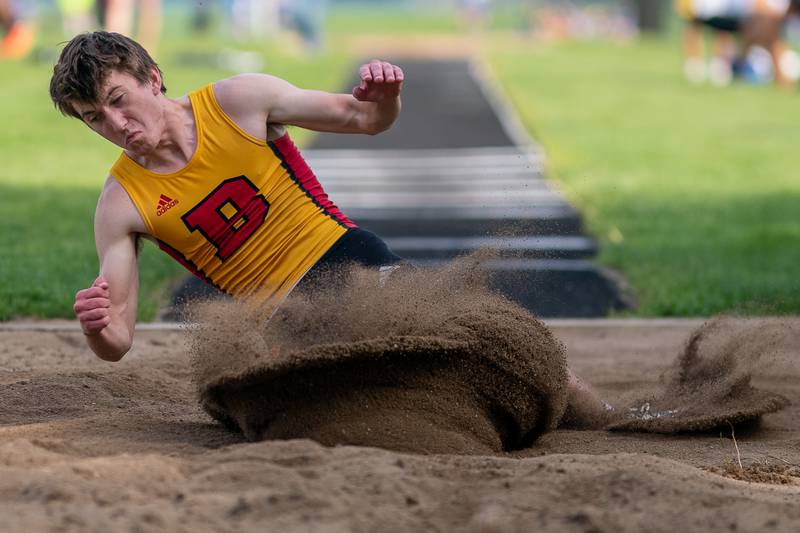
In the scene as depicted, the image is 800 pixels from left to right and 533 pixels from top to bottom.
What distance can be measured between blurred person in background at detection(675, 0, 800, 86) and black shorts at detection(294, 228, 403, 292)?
18.1 meters

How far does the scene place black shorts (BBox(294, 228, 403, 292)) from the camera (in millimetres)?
4648

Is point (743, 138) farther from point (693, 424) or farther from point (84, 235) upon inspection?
point (693, 424)

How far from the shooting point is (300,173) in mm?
4879

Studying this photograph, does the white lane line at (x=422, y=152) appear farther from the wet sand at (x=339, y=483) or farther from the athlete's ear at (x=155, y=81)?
the wet sand at (x=339, y=483)

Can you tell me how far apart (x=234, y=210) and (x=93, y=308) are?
73 cm

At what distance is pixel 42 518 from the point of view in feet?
10.2

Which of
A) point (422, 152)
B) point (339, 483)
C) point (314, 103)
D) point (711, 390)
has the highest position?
point (314, 103)

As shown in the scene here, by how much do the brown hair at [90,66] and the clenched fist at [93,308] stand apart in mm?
690

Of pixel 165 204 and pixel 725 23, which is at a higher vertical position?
pixel 165 204

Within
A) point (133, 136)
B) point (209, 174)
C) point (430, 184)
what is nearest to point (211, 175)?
point (209, 174)

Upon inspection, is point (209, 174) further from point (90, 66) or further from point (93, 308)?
point (93, 308)

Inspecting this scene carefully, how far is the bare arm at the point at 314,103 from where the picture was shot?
183 inches

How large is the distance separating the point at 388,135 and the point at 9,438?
12972 millimetres

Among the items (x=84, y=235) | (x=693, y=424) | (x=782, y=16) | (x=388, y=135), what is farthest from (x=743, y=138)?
(x=693, y=424)
